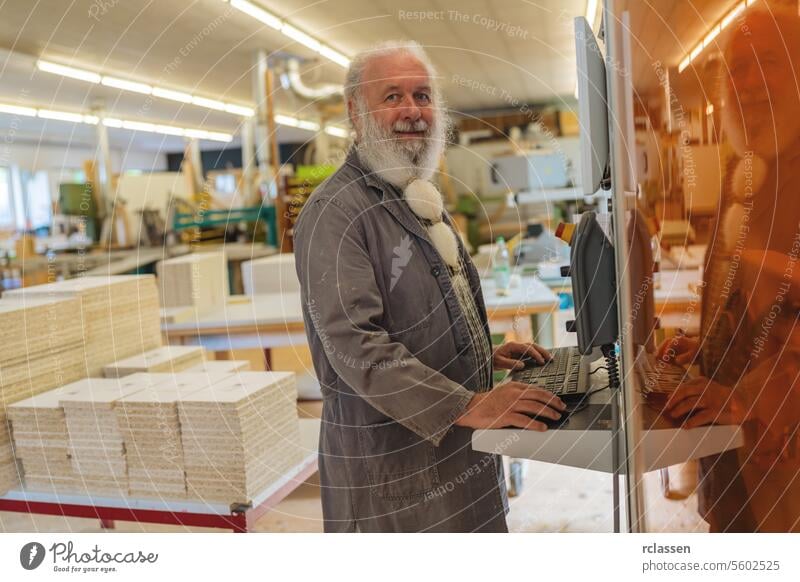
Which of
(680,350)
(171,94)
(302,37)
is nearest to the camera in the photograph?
(680,350)

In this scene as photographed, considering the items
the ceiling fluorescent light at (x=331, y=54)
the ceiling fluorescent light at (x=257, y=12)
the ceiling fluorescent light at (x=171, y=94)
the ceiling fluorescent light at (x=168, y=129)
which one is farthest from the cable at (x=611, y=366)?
the ceiling fluorescent light at (x=168, y=129)

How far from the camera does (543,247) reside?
5188 mm

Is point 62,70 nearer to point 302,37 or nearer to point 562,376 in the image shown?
point 302,37

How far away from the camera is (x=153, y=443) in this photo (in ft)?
6.69

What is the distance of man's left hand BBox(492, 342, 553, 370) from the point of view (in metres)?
1.70

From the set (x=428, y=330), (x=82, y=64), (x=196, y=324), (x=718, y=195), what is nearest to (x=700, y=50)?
(x=718, y=195)

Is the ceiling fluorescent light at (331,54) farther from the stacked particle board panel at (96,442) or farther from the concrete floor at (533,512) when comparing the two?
the stacked particle board panel at (96,442)

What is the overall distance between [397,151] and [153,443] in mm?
1007

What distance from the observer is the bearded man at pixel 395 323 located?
1397 millimetres

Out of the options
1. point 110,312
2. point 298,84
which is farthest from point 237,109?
point 110,312

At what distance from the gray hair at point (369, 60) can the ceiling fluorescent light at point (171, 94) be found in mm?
6343

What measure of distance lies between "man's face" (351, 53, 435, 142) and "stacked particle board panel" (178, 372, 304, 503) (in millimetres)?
791
